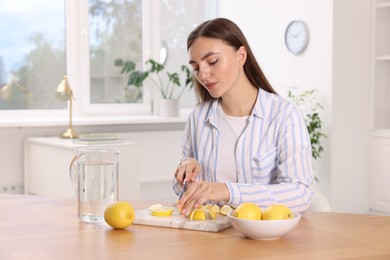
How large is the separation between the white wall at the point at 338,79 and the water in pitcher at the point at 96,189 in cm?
317

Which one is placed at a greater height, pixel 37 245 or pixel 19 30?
pixel 19 30

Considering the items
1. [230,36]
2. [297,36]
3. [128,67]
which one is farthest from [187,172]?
[128,67]

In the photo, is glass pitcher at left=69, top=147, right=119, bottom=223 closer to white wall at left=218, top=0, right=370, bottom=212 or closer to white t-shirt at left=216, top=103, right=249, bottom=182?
white t-shirt at left=216, top=103, right=249, bottom=182

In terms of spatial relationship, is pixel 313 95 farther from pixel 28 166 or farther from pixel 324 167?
pixel 28 166

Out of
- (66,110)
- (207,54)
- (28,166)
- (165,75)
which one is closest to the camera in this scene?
(207,54)

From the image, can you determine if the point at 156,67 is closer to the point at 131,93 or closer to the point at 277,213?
the point at 131,93

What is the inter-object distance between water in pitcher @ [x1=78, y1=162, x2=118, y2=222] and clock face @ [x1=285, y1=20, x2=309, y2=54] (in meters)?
3.31

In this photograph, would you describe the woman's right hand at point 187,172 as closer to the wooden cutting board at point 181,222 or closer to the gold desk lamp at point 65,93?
the wooden cutting board at point 181,222

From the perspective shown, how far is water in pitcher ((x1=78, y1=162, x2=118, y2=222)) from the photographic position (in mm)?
1853

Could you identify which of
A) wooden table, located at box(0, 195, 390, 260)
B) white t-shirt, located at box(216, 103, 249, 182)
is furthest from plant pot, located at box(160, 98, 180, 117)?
wooden table, located at box(0, 195, 390, 260)

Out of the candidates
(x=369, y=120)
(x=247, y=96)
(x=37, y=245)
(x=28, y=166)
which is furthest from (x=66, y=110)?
(x=37, y=245)

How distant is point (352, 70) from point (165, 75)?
1.50 m

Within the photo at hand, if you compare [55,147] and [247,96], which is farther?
[55,147]

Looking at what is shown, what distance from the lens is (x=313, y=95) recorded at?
4934 mm
